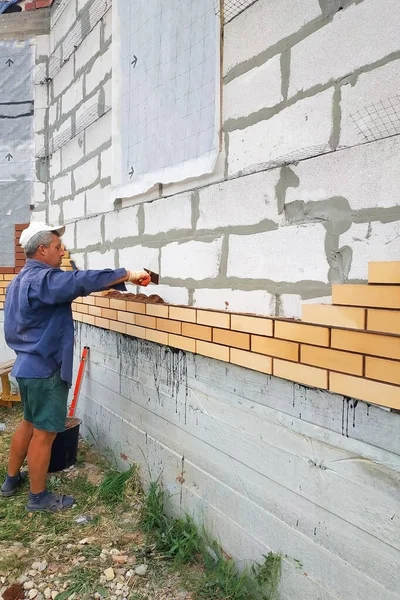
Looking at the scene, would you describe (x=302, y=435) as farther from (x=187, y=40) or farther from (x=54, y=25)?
(x=54, y=25)

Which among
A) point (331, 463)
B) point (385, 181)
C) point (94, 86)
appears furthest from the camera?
point (94, 86)

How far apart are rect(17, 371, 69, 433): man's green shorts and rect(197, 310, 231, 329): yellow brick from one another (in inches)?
45.1

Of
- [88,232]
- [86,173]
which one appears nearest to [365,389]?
[88,232]

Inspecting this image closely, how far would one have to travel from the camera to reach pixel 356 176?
1.78 m

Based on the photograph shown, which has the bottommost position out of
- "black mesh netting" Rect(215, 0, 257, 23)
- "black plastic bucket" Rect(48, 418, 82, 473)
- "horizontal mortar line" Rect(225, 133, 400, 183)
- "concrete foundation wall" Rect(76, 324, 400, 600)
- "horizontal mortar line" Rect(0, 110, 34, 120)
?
"black plastic bucket" Rect(48, 418, 82, 473)

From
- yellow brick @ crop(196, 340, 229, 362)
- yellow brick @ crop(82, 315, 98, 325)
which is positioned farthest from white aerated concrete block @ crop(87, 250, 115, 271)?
yellow brick @ crop(196, 340, 229, 362)

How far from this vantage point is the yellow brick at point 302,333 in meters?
1.82

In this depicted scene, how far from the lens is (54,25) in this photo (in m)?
5.17

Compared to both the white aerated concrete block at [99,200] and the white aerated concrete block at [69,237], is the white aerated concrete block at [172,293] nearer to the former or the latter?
the white aerated concrete block at [99,200]

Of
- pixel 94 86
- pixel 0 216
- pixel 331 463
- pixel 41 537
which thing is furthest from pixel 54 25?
pixel 331 463

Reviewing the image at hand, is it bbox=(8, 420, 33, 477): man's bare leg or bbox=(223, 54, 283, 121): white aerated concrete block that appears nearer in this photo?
bbox=(223, 54, 283, 121): white aerated concrete block

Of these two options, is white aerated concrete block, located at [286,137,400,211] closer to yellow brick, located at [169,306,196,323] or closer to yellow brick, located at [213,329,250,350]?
yellow brick, located at [213,329,250,350]

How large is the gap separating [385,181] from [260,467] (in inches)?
51.9

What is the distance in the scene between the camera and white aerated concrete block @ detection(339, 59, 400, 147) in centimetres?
165
